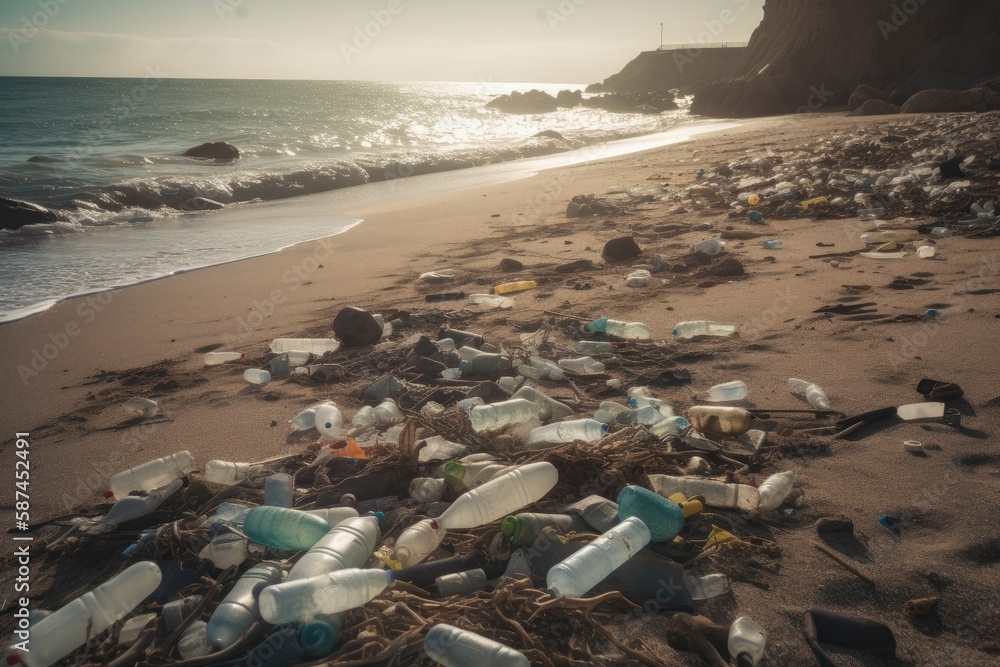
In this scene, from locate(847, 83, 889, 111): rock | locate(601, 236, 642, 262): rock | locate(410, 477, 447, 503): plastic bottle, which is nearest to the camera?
locate(410, 477, 447, 503): plastic bottle

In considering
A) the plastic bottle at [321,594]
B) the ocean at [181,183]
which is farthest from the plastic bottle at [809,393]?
the ocean at [181,183]

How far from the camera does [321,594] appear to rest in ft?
5.82

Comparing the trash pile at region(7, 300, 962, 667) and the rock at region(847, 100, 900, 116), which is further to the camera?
the rock at region(847, 100, 900, 116)

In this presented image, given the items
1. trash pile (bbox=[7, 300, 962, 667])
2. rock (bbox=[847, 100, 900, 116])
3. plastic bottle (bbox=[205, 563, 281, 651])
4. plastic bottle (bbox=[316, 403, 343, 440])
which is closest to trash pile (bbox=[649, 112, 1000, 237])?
trash pile (bbox=[7, 300, 962, 667])

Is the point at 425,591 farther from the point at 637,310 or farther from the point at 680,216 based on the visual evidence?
the point at 680,216

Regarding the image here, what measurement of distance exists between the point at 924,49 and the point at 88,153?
31192 mm

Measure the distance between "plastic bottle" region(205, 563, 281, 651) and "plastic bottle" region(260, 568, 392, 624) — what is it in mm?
124

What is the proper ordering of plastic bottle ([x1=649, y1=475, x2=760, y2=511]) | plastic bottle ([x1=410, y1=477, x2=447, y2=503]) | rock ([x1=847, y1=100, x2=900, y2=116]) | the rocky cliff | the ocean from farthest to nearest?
the rocky cliff
rock ([x1=847, y1=100, x2=900, y2=116])
the ocean
plastic bottle ([x1=410, y1=477, x2=447, y2=503])
plastic bottle ([x1=649, y1=475, x2=760, y2=511])

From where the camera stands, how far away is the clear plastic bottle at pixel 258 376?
377cm

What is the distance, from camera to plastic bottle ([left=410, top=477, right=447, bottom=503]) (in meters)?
2.39

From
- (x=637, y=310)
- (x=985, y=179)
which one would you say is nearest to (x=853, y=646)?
(x=637, y=310)

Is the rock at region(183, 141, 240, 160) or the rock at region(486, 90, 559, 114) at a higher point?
the rock at region(486, 90, 559, 114)

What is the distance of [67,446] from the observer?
3164mm

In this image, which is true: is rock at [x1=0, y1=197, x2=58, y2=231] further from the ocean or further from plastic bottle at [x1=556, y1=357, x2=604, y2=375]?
plastic bottle at [x1=556, y1=357, x2=604, y2=375]
